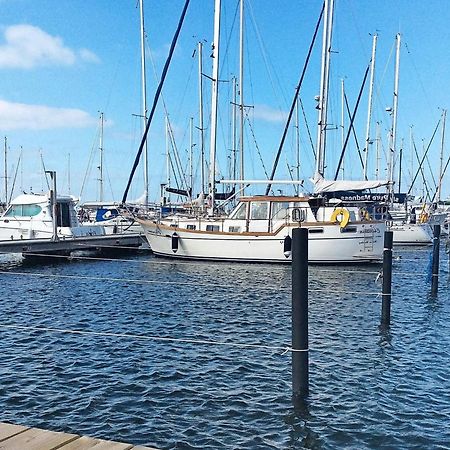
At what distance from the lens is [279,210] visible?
1005 inches

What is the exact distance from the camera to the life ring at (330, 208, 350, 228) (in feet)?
78.9

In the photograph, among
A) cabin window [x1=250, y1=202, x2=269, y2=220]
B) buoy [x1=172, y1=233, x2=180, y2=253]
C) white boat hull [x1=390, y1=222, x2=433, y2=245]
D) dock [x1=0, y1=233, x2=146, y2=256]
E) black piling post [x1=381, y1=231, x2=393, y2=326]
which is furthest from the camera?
white boat hull [x1=390, y1=222, x2=433, y2=245]

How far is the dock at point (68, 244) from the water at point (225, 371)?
23.9 feet

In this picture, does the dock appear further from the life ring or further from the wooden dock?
the wooden dock

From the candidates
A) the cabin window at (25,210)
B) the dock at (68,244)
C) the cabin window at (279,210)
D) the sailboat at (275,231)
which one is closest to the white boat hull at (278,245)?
the sailboat at (275,231)

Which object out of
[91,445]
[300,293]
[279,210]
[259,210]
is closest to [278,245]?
[279,210]

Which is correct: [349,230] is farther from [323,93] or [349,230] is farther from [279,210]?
[323,93]

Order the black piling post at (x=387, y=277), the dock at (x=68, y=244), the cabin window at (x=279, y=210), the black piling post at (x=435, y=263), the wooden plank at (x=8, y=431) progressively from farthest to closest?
the cabin window at (x=279, y=210) < the dock at (x=68, y=244) < the black piling post at (x=435, y=263) < the black piling post at (x=387, y=277) < the wooden plank at (x=8, y=431)

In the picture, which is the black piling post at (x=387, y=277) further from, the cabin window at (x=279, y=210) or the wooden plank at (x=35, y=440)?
the cabin window at (x=279, y=210)

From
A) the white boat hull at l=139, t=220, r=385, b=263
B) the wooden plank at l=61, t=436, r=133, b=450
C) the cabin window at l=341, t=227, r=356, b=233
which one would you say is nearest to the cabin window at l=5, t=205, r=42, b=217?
the white boat hull at l=139, t=220, r=385, b=263

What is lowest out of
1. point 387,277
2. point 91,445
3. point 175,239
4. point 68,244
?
point 91,445

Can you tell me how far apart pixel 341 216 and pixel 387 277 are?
12306mm

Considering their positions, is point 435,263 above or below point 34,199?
below

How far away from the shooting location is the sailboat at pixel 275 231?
80.6ft
